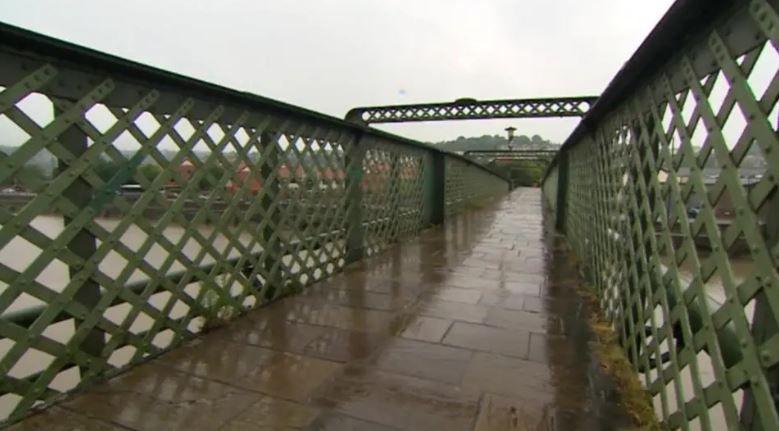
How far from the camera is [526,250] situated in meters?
5.49

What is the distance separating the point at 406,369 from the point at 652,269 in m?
1.29

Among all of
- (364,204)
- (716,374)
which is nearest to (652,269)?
(716,374)

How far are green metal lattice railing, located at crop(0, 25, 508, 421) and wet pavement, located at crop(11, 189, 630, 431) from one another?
0.20 m

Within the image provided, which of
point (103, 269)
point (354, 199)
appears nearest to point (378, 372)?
point (103, 269)

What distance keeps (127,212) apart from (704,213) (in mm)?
2471

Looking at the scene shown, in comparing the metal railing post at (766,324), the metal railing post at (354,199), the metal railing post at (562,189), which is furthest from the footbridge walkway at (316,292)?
the metal railing post at (562,189)

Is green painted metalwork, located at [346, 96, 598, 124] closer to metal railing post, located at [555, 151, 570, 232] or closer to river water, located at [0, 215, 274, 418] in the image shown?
metal railing post, located at [555, 151, 570, 232]

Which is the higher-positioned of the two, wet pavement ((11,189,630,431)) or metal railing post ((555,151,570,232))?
metal railing post ((555,151,570,232))

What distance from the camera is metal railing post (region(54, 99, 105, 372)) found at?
1800 mm

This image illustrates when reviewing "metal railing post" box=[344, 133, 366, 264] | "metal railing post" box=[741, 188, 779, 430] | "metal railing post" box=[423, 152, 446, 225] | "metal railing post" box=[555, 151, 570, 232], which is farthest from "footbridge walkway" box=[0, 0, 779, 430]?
"metal railing post" box=[423, 152, 446, 225]

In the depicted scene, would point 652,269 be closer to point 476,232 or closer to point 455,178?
point 476,232

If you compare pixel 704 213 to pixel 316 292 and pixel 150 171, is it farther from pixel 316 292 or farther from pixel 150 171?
pixel 316 292

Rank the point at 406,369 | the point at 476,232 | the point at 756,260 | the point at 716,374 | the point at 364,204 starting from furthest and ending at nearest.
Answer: the point at 476,232, the point at 364,204, the point at 406,369, the point at 716,374, the point at 756,260

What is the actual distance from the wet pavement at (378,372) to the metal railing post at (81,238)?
227 mm
